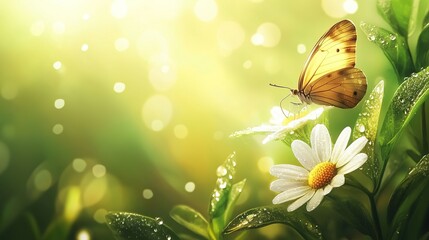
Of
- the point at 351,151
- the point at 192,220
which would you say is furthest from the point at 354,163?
the point at 192,220

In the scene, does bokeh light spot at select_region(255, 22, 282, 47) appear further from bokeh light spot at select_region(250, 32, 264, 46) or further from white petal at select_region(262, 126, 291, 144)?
white petal at select_region(262, 126, 291, 144)

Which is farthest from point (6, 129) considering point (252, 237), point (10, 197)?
point (252, 237)

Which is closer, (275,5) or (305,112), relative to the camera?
(305,112)

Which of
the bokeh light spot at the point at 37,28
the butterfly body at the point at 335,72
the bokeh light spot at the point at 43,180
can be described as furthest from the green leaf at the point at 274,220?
the bokeh light spot at the point at 37,28

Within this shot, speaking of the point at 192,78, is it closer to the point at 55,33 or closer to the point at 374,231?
the point at 55,33

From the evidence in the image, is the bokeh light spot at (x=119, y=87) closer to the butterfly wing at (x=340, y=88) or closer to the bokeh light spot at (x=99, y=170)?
the bokeh light spot at (x=99, y=170)

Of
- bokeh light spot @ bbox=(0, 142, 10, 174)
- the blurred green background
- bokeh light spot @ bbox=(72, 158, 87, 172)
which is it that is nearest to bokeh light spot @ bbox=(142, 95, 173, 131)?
the blurred green background
